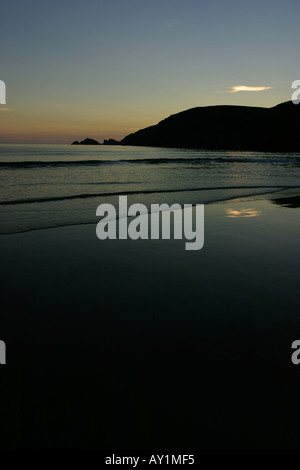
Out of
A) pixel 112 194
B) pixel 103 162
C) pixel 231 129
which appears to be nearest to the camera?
pixel 112 194

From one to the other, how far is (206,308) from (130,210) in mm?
8158

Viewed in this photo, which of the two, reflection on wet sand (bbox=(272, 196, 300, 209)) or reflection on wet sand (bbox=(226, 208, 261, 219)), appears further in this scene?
reflection on wet sand (bbox=(272, 196, 300, 209))

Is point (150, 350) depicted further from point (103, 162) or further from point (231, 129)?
point (231, 129)

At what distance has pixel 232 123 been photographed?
155875mm

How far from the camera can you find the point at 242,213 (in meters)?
11.5

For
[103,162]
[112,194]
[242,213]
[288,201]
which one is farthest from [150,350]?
[103,162]

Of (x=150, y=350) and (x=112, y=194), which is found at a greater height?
(x=112, y=194)

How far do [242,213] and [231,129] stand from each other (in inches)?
5833

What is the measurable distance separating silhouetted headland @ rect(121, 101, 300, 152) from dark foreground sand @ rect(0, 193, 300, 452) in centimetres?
11040

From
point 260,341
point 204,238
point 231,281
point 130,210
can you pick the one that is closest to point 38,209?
point 130,210

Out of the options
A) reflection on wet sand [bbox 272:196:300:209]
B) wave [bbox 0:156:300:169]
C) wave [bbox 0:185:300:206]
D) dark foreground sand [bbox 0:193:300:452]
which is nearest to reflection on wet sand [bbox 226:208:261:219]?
reflection on wet sand [bbox 272:196:300:209]

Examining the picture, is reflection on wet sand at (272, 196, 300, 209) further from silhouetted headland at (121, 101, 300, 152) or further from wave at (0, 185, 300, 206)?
silhouetted headland at (121, 101, 300, 152)

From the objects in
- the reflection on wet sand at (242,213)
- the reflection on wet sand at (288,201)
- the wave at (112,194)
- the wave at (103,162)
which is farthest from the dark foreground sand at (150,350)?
the wave at (103,162)

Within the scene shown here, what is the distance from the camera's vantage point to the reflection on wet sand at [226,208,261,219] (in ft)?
36.5
